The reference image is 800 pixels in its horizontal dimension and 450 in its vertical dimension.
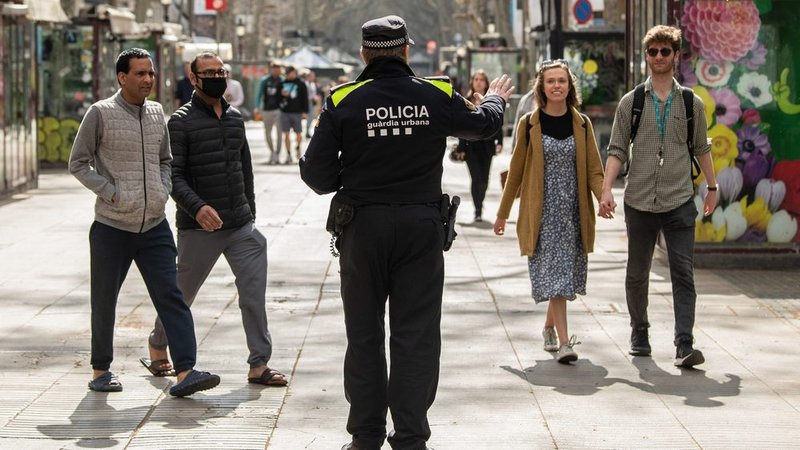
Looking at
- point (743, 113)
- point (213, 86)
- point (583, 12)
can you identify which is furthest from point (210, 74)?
point (583, 12)

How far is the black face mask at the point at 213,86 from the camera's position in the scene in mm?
7543

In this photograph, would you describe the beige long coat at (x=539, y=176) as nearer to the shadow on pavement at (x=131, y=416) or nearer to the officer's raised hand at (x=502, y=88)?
the shadow on pavement at (x=131, y=416)

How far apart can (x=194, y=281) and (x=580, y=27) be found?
17108 mm

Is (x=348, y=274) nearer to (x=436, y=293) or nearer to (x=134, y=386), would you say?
(x=436, y=293)

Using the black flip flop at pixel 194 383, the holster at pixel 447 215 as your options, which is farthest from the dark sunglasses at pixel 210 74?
the holster at pixel 447 215

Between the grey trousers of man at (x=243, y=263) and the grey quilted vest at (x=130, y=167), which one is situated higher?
the grey quilted vest at (x=130, y=167)

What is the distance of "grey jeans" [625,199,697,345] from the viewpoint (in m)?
8.42

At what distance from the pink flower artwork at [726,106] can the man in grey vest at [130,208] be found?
6.10 m

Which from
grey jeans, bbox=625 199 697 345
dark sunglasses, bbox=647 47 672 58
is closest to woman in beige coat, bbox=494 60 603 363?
grey jeans, bbox=625 199 697 345

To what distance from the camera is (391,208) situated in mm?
5832

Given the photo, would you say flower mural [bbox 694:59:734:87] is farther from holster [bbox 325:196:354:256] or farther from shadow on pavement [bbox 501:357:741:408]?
holster [bbox 325:196:354:256]

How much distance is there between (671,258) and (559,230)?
0.64 meters

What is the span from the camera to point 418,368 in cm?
593

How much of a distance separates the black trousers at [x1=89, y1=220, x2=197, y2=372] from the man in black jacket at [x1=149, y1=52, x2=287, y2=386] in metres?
0.23
